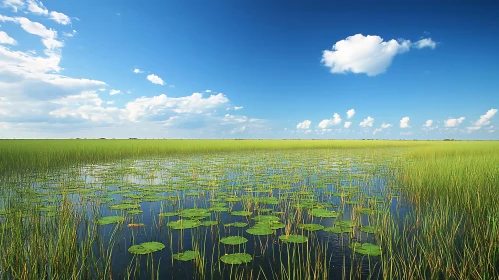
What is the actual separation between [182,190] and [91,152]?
1317cm

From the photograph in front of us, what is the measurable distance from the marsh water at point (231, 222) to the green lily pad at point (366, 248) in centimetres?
2

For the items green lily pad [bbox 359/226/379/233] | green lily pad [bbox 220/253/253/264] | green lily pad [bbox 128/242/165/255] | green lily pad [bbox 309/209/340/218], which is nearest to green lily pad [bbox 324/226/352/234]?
green lily pad [bbox 359/226/379/233]

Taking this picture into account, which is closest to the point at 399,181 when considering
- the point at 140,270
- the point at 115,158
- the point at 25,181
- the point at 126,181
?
the point at 140,270

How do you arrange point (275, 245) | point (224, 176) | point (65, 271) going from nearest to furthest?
1. point (65, 271)
2. point (275, 245)
3. point (224, 176)

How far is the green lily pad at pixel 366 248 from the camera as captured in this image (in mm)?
3952

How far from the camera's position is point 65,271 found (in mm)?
3289

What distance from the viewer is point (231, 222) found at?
5.59 m

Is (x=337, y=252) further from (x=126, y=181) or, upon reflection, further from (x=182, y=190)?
(x=126, y=181)

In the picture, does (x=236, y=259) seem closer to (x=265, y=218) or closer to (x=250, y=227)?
(x=250, y=227)

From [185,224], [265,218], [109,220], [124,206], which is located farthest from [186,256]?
[124,206]

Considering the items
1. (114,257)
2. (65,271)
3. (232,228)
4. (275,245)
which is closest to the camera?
(65,271)

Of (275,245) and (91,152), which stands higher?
(91,152)

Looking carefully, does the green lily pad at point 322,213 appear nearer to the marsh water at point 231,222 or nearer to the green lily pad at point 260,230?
the marsh water at point 231,222

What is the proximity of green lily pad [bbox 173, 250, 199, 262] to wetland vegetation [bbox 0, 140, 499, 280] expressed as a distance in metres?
0.04
